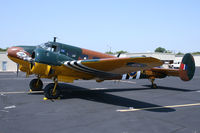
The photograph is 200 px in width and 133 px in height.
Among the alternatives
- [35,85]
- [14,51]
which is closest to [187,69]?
[35,85]

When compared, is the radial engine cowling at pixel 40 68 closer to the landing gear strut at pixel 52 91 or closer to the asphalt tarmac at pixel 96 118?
the landing gear strut at pixel 52 91

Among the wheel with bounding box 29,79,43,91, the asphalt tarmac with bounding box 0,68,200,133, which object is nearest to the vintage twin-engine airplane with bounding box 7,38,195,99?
the wheel with bounding box 29,79,43,91

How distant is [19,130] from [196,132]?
5298 mm

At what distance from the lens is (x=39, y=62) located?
8742 millimetres

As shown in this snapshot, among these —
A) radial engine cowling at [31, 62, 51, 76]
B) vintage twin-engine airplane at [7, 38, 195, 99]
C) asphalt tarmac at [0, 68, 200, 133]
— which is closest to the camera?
asphalt tarmac at [0, 68, 200, 133]

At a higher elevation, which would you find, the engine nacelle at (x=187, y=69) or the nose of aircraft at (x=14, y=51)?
the nose of aircraft at (x=14, y=51)

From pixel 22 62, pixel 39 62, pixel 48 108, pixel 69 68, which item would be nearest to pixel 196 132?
pixel 48 108

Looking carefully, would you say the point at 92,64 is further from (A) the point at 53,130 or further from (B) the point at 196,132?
(B) the point at 196,132

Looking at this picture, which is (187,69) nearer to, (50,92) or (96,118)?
(96,118)

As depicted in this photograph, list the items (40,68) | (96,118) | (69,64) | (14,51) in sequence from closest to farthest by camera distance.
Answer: (96,118) → (40,68) → (69,64) → (14,51)

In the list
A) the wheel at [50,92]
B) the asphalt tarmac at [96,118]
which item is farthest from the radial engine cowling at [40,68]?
the asphalt tarmac at [96,118]

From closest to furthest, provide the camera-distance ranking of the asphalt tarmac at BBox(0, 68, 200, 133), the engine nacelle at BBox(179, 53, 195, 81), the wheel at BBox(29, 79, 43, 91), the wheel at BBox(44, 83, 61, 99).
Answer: the asphalt tarmac at BBox(0, 68, 200, 133) → the wheel at BBox(44, 83, 61, 99) → the engine nacelle at BBox(179, 53, 195, 81) → the wheel at BBox(29, 79, 43, 91)

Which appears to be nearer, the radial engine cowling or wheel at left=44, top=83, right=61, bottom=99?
the radial engine cowling

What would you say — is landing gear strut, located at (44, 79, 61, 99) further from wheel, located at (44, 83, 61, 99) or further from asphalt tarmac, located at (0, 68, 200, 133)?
asphalt tarmac, located at (0, 68, 200, 133)
